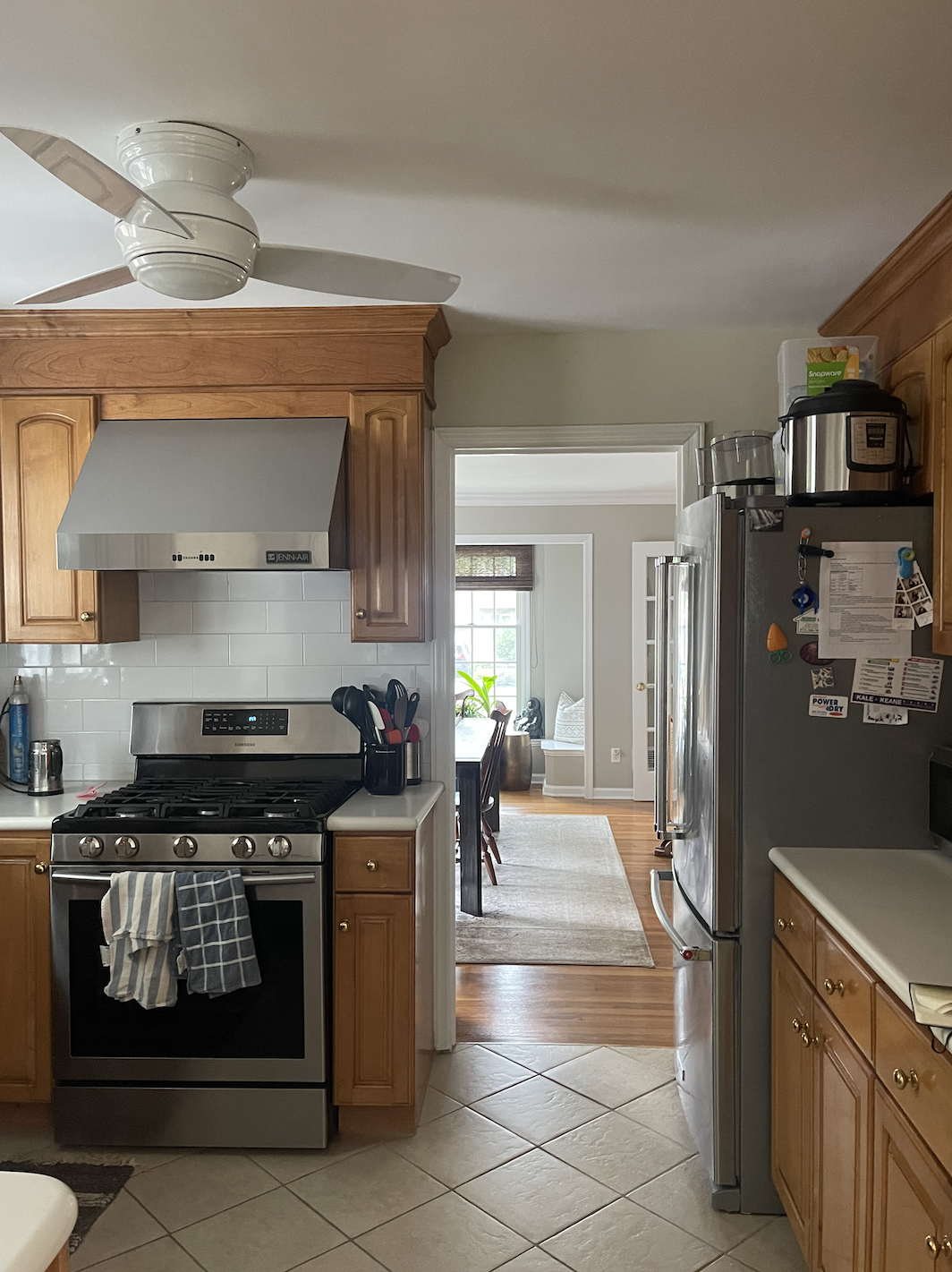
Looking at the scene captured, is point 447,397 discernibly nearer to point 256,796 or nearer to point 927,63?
point 256,796

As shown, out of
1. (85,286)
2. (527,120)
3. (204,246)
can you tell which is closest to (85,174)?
(204,246)

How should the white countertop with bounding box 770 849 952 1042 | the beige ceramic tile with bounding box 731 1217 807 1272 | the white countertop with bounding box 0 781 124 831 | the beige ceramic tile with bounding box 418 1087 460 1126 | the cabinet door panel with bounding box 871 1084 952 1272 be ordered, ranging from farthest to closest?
the beige ceramic tile with bounding box 418 1087 460 1126, the white countertop with bounding box 0 781 124 831, the beige ceramic tile with bounding box 731 1217 807 1272, the white countertop with bounding box 770 849 952 1042, the cabinet door panel with bounding box 871 1084 952 1272

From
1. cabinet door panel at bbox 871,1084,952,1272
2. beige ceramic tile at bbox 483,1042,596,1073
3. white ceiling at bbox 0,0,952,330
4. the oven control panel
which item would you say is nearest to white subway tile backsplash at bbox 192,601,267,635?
the oven control panel

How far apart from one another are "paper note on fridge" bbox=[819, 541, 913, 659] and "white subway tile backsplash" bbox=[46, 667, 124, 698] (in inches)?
93.9

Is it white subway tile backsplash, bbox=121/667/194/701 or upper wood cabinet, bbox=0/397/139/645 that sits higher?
upper wood cabinet, bbox=0/397/139/645

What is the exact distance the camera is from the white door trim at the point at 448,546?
11.3 feet

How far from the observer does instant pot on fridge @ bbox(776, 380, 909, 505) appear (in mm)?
2471

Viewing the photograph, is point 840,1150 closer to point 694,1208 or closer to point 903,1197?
point 903,1197

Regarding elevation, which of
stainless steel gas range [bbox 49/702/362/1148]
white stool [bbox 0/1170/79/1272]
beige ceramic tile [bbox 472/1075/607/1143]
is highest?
white stool [bbox 0/1170/79/1272]

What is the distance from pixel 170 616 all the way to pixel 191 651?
143mm

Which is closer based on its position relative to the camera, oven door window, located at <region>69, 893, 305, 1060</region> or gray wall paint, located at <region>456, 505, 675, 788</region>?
oven door window, located at <region>69, 893, 305, 1060</region>

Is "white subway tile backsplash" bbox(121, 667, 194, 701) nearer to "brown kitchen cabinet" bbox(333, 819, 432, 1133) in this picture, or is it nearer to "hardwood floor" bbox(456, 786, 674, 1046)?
"brown kitchen cabinet" bbox(333, 819, 432, 1133)

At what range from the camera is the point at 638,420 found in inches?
136

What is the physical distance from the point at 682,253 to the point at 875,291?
62cm
